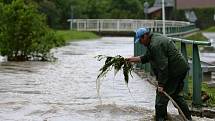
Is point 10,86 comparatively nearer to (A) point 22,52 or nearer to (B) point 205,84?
(B) point 205,84

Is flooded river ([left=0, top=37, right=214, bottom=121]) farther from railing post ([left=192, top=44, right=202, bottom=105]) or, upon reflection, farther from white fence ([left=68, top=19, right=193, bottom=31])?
white fence ([left=68, top=19, right=193, bottom=31])

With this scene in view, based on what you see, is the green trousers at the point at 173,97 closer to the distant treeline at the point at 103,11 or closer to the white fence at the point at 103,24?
the white fence at the point at 103,24

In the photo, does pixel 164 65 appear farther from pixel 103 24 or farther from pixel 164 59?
pixel 103 24

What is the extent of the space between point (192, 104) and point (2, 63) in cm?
1200

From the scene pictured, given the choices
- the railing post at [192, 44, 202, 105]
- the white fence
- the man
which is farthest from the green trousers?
the white fence

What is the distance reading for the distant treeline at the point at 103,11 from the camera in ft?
222

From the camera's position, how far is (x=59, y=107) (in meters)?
11.7

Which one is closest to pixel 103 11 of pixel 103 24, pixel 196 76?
pixel 103 24

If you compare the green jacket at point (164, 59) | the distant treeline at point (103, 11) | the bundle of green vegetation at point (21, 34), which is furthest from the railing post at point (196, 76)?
the distant treeline at point (103, 11)

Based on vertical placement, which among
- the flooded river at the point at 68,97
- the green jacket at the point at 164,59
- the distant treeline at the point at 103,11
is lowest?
the flooded river at the point at 68,97

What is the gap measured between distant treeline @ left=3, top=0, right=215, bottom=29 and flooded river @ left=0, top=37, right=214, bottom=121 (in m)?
45.7

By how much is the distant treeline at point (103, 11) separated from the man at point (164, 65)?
53.7 m

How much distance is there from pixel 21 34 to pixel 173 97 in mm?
14343

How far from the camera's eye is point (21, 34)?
77.7 feet
